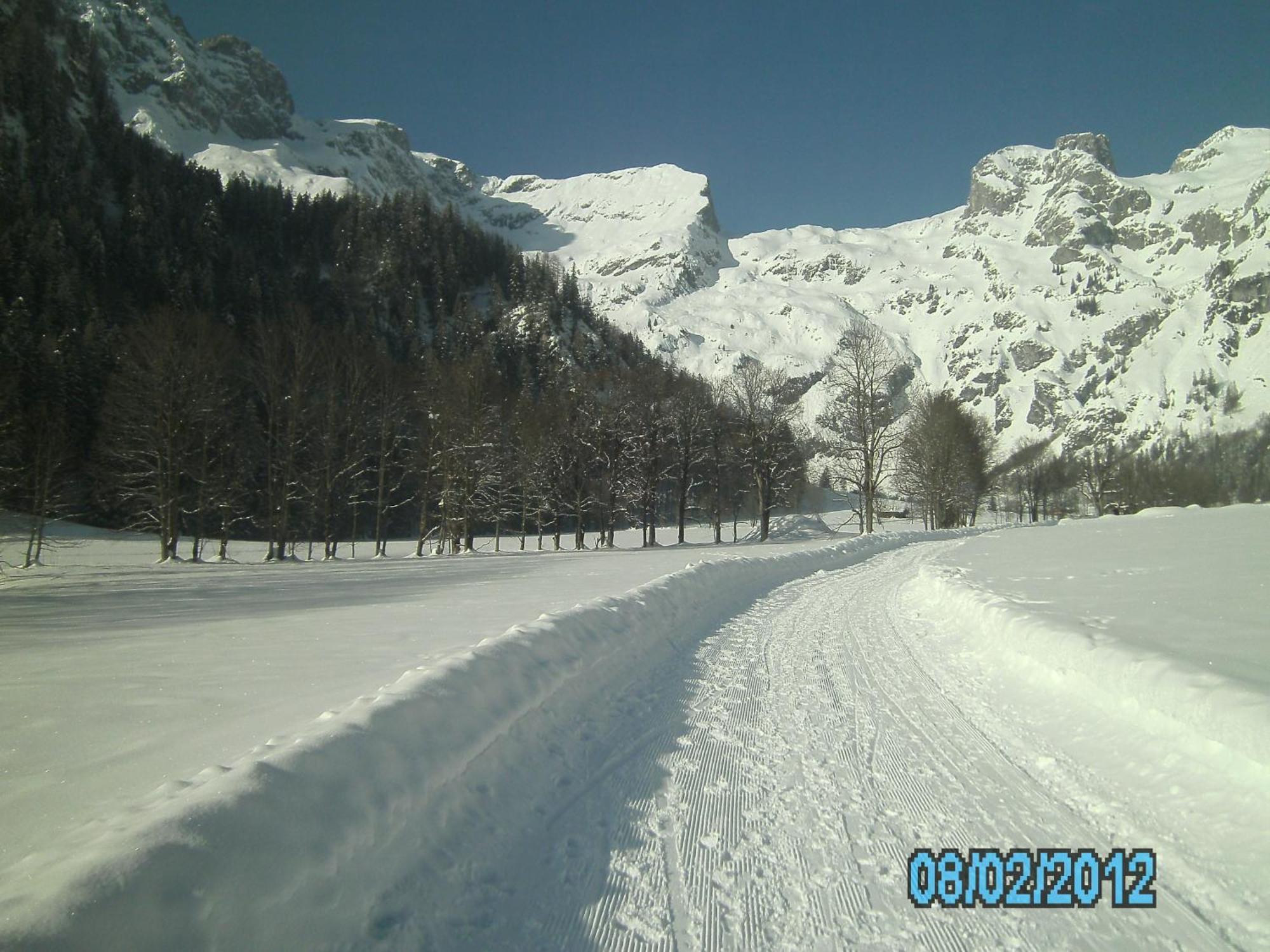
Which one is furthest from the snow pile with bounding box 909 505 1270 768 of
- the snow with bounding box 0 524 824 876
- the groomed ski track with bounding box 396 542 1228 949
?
the snow with bounding box 0 524 824 876

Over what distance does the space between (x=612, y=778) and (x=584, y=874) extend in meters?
1.11

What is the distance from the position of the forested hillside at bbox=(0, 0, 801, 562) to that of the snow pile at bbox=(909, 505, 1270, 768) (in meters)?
24.9

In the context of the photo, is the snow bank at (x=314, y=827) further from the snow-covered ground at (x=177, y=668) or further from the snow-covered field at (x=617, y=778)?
the snow-covered ground at (x=177, y=668)

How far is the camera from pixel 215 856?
2.38 meters

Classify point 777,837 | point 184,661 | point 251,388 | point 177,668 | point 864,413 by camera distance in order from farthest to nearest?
point 251,388 < point 864,413 < point 184,661 < point 177,668 < point 777,837

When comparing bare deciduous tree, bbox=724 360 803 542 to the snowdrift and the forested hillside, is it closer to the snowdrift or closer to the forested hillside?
the forested hillside

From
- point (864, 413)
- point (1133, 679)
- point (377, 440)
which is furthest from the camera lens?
point (864, 413)

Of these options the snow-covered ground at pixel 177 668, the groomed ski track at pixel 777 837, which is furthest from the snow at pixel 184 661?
the groomed ski track at pixel 777 837

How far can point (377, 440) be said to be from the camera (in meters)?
36.1

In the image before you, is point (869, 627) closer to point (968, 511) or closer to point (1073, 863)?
point (1073, 863)

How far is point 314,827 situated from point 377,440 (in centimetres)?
3626
